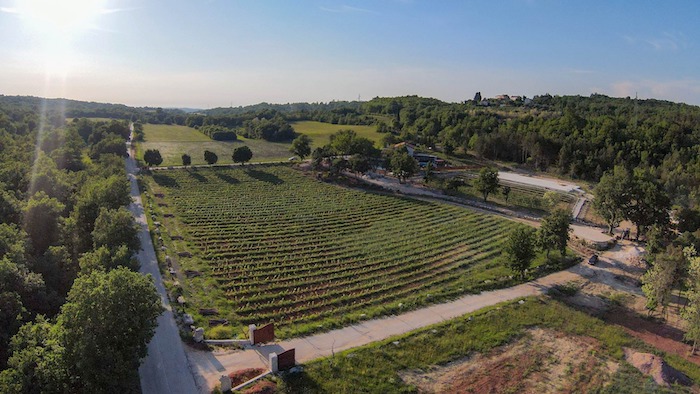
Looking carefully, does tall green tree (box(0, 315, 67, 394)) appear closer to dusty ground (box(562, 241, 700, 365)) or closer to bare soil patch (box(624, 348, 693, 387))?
bare soil patch (box(624, 348, 693, 387))

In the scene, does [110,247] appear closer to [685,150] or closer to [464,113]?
[685,150]

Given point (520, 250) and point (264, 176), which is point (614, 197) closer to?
point (520, 250)

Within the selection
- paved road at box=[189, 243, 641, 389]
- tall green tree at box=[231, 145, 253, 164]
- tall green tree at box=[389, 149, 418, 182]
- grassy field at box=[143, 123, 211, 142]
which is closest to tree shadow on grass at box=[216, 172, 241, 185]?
tall green tree at box=[231, 145, 253, 164]

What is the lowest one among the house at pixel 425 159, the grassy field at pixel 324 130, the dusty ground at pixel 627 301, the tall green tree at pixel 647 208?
the dusty ground at pixel 627 301

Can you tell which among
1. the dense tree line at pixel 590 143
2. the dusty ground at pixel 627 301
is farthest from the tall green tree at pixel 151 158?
the dusty ground at pixel 627 301

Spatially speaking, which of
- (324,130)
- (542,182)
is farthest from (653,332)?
(324,130)

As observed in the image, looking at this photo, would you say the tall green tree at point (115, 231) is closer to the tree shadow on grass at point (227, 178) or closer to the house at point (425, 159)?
the tree shadow on grass at point (227, 178)
